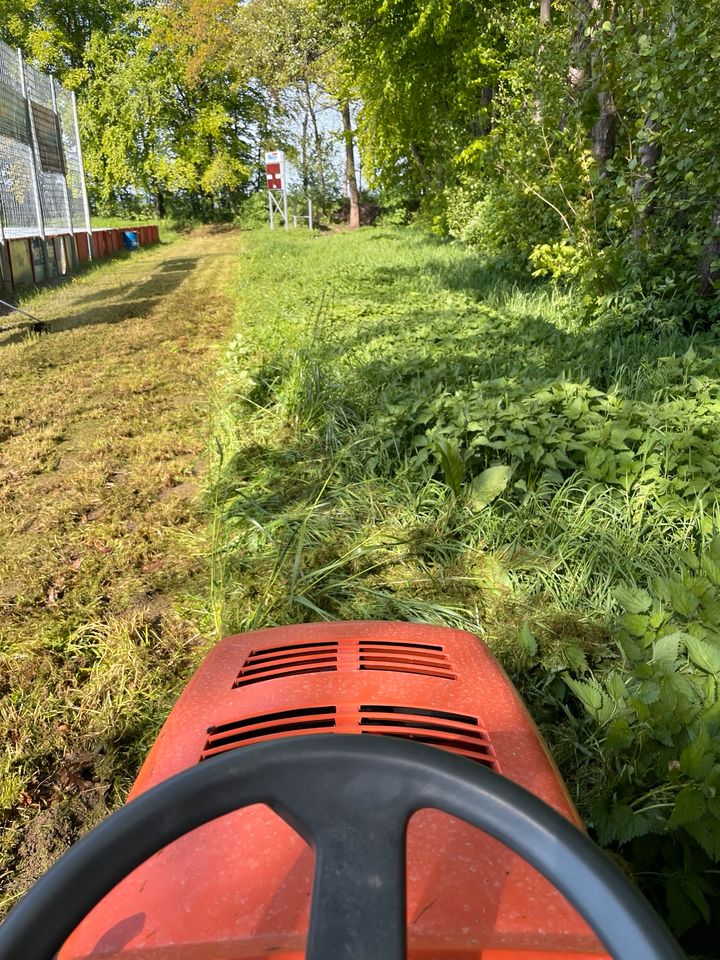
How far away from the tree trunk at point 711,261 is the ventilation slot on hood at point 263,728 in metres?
4.94

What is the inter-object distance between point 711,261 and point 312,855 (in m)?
5.64

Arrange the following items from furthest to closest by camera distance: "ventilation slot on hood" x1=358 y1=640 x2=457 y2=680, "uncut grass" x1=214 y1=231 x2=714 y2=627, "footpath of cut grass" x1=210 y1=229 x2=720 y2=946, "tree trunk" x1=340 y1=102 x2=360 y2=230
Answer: "tree trunk" x1=340 y1=102 x2=360 y2=230
"uncut grass" x1=214 y1=231 x2=714 y2=627
"footpath of cut grass" x1=210 y1=229 x2=720 y2=946
"ventilation slot on hood" x1=358 y1=640 x2=457 y2=680

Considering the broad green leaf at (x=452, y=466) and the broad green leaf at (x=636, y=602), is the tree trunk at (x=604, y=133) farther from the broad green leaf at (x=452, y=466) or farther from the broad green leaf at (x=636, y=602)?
the broad green leaf at (x=636, y=602)

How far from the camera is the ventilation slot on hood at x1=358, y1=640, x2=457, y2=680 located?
4.61ft

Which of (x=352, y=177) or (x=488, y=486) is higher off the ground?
(x=352, y=177)

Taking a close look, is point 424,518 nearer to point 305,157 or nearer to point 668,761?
point 668,761

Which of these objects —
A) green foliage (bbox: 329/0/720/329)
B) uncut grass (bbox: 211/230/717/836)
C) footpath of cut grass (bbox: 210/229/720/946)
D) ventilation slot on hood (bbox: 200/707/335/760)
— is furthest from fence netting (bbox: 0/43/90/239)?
ventilation slot on hood (bbox: 200/707/335/760)

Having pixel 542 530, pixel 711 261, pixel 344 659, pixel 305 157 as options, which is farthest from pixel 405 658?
pixel 305 157

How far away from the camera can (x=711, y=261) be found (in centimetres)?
527

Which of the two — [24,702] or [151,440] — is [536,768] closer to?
[24,702]

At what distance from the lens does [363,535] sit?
3.28 m

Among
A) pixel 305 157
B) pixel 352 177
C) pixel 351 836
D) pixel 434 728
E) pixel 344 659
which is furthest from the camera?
pixel 305 157

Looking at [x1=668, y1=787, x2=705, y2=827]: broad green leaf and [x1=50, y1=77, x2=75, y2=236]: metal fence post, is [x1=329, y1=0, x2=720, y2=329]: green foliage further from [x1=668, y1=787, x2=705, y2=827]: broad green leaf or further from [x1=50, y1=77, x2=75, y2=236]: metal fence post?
[x1=50, y1=77, x2=75, y2=236]: metal fence post

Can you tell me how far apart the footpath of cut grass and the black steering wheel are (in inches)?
43.8
